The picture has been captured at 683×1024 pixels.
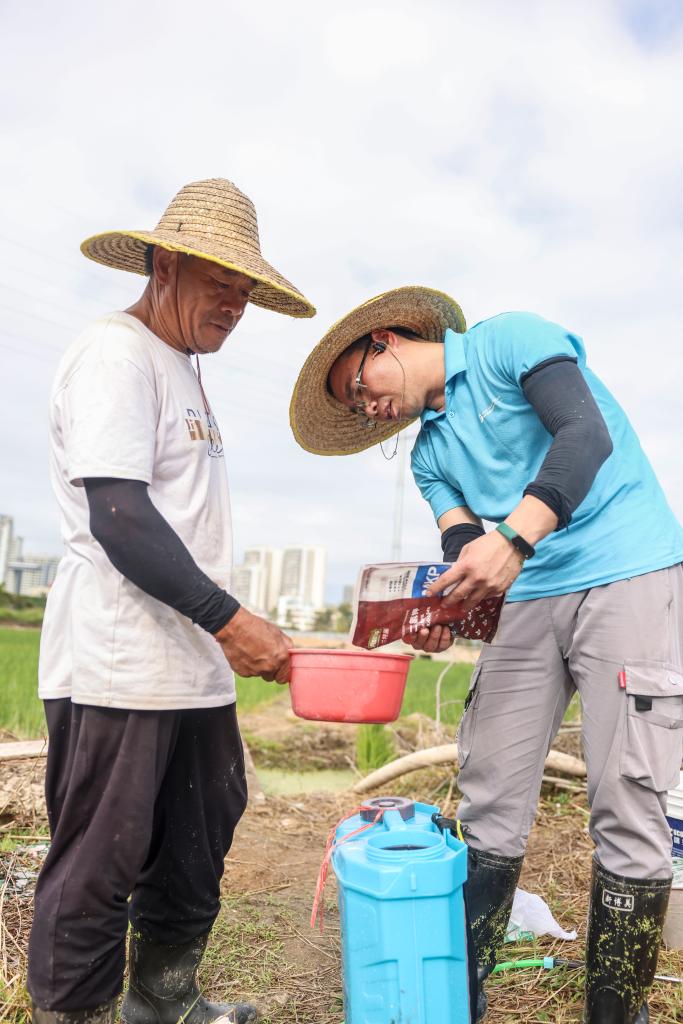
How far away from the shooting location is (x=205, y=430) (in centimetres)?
194

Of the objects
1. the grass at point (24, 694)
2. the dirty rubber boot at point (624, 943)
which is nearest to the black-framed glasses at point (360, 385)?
the dirty rubber boot at point (624, 943)

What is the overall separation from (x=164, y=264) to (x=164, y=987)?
1714 millimetres

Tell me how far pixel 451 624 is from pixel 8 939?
1.52 m

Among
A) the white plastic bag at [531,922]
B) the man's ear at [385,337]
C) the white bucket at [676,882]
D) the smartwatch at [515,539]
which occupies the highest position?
the man's ear at [385,337]

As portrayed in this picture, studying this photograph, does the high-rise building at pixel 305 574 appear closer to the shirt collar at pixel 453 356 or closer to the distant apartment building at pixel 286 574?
the distant apartment building at pixel 286 574

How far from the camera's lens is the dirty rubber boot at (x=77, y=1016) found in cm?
161

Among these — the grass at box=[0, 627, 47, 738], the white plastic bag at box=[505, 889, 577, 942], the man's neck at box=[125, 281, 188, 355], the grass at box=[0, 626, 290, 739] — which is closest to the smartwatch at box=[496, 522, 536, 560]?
the man's neck at box=[125, 281, 188, 355]

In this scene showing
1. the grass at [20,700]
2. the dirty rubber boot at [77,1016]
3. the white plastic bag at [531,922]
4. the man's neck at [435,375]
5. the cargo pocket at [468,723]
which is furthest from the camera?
the grass at [20,700]

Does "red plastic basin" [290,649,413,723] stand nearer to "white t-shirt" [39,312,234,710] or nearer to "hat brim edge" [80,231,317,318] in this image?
"white t-shirt" [39,312,234,710]

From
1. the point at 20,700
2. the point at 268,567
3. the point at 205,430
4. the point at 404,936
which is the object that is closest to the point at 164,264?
the point at 205,430

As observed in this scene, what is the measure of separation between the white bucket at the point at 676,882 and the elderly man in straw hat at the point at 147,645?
134cm

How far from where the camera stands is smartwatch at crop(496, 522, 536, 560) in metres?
1.82

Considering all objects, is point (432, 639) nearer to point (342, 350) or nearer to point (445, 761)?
point (342, 350)

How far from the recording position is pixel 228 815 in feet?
6.73
